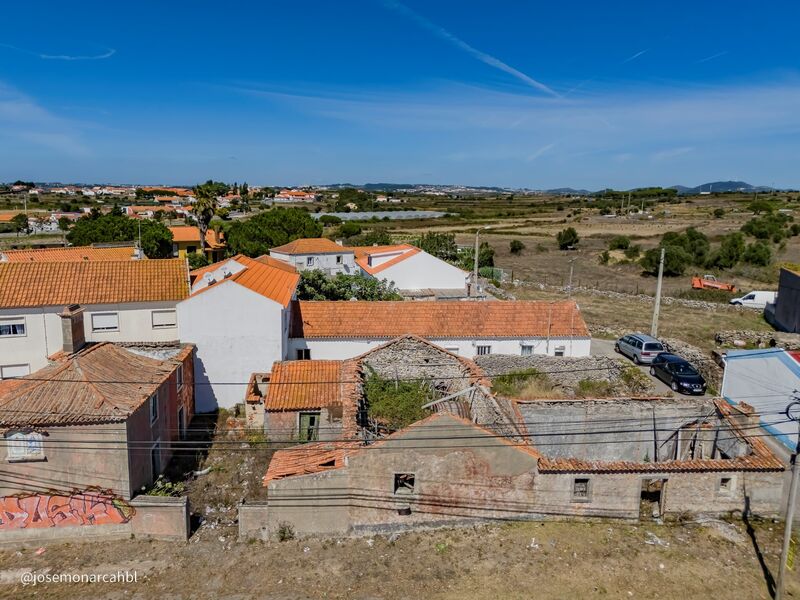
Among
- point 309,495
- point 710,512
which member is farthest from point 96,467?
point 710,512

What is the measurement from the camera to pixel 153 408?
20938 millimetres

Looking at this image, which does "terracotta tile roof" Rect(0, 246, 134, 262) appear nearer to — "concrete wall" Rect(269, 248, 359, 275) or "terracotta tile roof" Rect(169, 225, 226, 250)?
"concrete wall" Rect(269, 248, 359, 275)

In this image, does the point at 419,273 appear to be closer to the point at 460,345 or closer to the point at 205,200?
the point at 460,345

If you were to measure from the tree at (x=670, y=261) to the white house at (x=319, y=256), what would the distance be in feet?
119

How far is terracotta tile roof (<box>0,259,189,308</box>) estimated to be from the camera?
26.5 meters

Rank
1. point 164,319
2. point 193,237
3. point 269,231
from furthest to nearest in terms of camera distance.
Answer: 1. point 193,237
2. point 269,231
3. point 164,319

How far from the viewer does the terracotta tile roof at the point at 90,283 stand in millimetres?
26547

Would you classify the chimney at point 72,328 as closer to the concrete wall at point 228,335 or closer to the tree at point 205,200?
the concrete wall at point 228,335

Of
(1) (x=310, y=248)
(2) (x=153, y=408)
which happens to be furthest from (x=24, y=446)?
(1) (x=310, y=248)

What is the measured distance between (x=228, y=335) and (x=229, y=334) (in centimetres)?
7

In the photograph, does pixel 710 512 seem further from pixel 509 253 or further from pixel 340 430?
pixel 509 253

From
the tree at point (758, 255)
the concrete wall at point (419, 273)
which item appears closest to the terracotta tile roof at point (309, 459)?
the concrete wall at point (419, 273)

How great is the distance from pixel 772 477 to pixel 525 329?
14.7 m

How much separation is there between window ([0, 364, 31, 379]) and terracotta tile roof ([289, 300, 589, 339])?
12.3 metres
